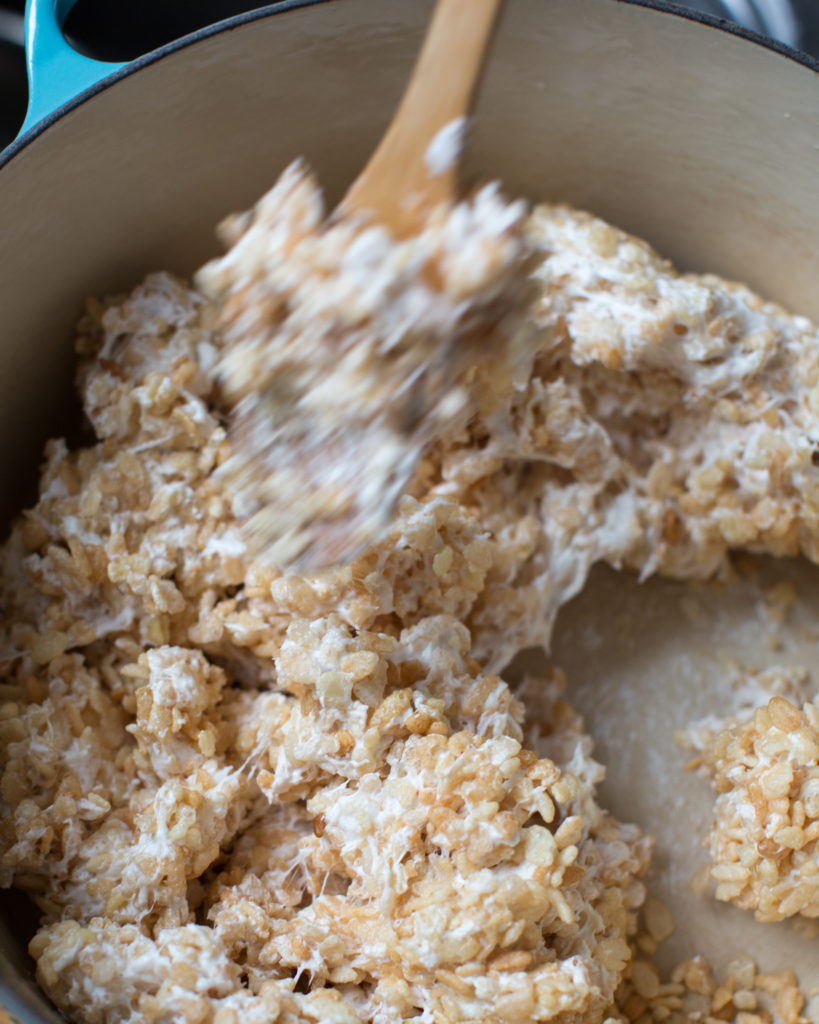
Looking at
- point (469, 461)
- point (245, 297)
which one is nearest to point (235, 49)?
point (245, 297)

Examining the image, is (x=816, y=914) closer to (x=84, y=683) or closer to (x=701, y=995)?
(x=701, y=995)

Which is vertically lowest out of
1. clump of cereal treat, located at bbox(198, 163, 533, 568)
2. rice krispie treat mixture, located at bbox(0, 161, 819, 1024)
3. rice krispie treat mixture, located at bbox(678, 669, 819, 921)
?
rice krispie treat mixture, located at bbox(678, 669, 819, 921)

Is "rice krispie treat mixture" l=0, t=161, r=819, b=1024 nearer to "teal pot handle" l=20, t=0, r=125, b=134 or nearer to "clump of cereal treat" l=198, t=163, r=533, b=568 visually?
"clump of cereal treat" l=198, t=163, r=533, b=568

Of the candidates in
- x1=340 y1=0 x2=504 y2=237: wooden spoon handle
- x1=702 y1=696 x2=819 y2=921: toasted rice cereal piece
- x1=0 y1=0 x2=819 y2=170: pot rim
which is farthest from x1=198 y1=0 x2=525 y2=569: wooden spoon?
x1=702 y1=696 x2=819 y2=921: toasted rice cereal piece

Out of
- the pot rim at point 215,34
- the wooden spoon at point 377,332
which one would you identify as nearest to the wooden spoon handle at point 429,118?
the wooden spoon at point 377,332

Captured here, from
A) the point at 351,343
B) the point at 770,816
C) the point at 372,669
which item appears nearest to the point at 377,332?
the point at 351,343

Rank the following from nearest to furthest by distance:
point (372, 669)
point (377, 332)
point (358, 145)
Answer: point (377, 332)
point (372, 669)
point (358, 145)

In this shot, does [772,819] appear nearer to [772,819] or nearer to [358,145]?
[772,819]

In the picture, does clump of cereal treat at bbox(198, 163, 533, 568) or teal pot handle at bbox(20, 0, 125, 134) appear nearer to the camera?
clump of cereal treat at bbox(198, 163, 533, 568)
